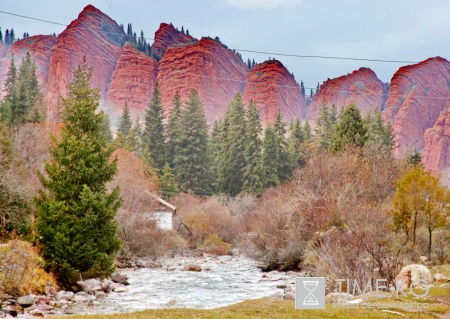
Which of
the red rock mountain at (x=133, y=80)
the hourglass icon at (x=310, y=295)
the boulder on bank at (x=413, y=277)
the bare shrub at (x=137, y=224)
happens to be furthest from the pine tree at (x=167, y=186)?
the red rock mountain at (x=133, y=80)

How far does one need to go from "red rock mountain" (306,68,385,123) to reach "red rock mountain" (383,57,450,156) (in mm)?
12131

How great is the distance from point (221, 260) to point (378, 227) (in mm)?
16324

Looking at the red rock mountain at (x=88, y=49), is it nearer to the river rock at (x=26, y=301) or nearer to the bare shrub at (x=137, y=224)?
the bare shrub at (x=137, y=224)

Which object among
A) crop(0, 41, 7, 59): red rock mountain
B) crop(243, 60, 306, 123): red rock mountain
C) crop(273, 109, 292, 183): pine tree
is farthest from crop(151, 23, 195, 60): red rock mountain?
crop(273, 109, 292, 183): pine tree

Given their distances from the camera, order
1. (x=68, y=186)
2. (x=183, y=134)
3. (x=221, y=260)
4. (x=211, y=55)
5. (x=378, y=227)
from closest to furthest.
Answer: (x=378, y=227), (x=68, y=186), (x=221, y=260), (x=183, y=134), (x=211, y=55)

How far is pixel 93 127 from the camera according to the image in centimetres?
1878

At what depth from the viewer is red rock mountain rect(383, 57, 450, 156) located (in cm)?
11068

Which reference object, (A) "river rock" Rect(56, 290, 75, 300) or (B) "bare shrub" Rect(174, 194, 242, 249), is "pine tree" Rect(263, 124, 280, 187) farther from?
(A) "river rock" Rect(56, 290, 75, 300)

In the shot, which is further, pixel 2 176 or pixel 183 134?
pixel 183 134

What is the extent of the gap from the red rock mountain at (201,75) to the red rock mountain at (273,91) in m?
7.78

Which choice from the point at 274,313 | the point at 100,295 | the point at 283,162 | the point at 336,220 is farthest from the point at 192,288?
the point at 283,162

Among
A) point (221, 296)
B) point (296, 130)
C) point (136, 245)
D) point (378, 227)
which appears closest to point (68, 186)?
point (221, 296)

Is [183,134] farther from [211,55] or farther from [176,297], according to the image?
[211,55]

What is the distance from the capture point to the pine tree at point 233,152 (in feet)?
172
